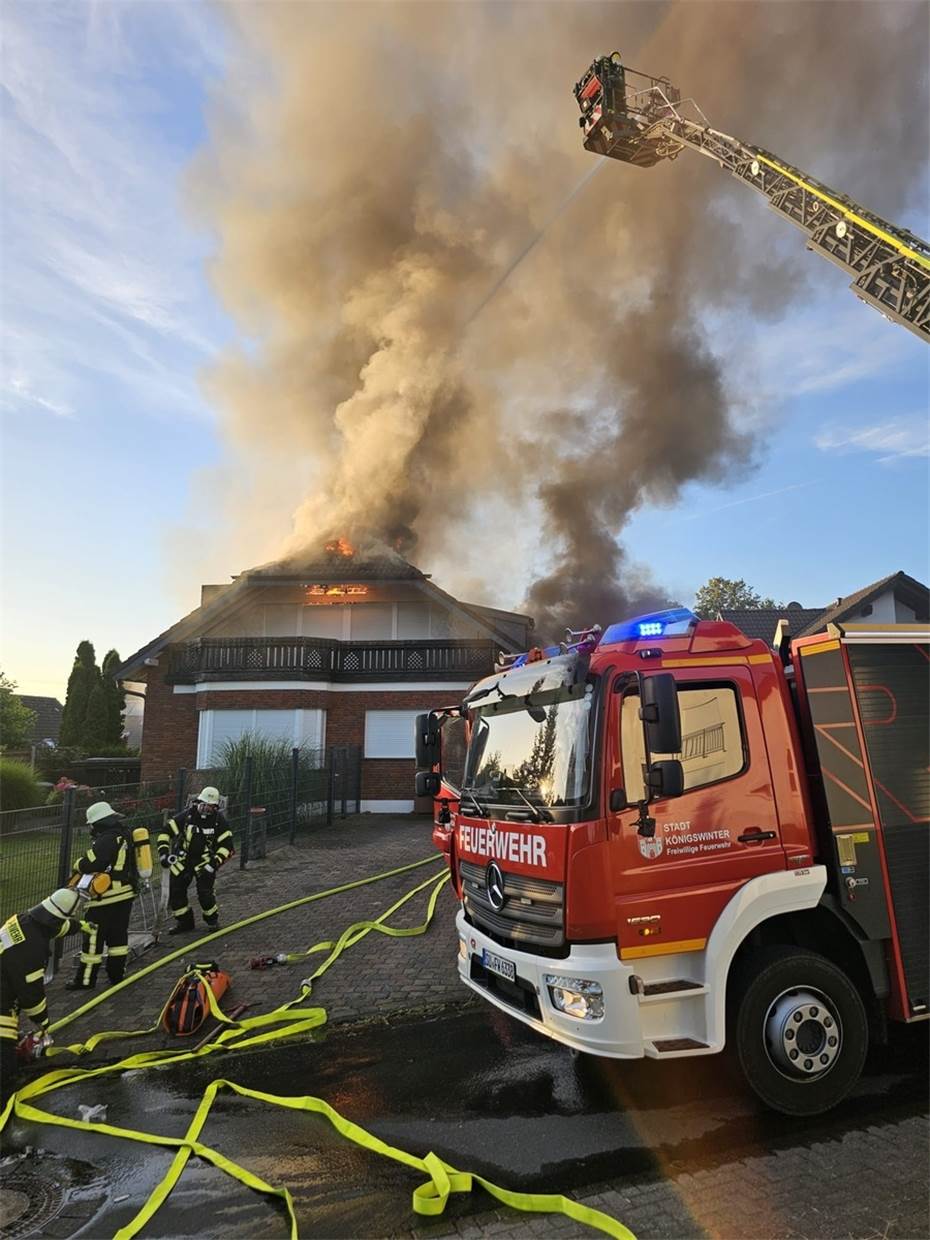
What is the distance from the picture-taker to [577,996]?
3.40 metres

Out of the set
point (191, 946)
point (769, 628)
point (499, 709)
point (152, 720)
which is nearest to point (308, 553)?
point (152, 720)

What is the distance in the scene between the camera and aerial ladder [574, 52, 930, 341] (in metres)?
8.14

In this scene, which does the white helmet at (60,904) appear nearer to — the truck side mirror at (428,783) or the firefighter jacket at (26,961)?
the firefighter jacket at (26,961)

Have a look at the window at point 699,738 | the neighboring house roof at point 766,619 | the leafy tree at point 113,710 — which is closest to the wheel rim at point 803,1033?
the window at point 699,738

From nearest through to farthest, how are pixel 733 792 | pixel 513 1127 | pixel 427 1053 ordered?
pixel 513 1127 → pixel 733 792 → pixel 427 1053

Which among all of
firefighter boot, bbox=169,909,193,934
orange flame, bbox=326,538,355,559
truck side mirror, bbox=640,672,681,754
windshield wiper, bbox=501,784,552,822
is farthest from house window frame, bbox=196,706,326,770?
truck side mirror, bbox=640,672,681,754

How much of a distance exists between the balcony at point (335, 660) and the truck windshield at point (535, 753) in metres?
13.8

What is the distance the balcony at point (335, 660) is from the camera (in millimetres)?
18516

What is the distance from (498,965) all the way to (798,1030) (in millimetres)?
1499

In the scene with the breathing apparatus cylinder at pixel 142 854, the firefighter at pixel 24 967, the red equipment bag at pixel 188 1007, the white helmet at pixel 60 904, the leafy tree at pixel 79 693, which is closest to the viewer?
the firefighter at pixel 24 967

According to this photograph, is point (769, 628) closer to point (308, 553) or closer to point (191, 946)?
point (308, 553)

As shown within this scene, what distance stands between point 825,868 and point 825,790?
0.40 meters

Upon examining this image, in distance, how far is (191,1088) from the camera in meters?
4.06

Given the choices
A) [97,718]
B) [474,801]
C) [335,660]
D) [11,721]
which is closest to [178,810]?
[474,801]
